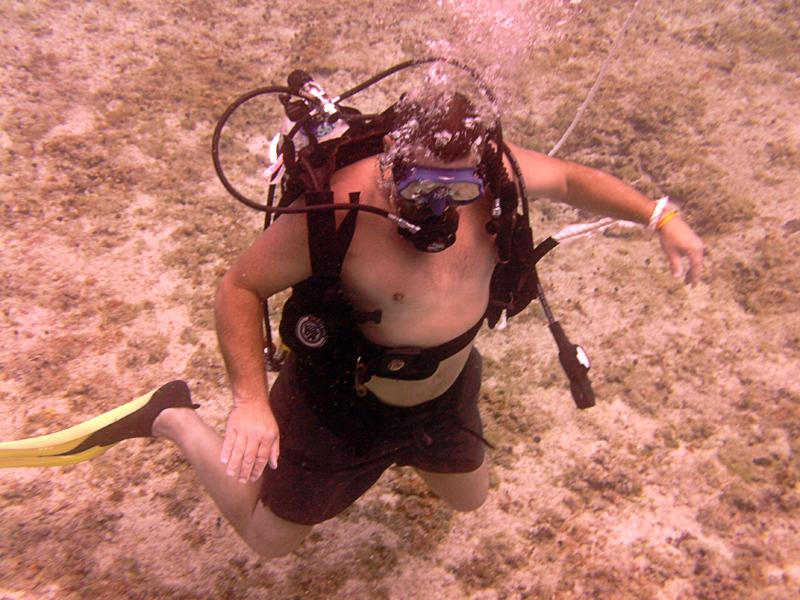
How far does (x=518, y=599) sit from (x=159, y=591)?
1.86 m

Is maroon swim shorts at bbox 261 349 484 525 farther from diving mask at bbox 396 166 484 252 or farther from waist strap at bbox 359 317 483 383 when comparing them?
diving mask at bbox 396 166 484 252

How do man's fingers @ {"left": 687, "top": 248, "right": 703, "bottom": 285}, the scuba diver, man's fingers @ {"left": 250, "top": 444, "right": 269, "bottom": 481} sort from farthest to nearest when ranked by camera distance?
man's fingers @ {"left": 687, "top": 248, "right": 703, "bottom": 285} → man's fingers @ {"left": 250, "top": 444, "right": 269, "bottom": 481} → the scuba diver

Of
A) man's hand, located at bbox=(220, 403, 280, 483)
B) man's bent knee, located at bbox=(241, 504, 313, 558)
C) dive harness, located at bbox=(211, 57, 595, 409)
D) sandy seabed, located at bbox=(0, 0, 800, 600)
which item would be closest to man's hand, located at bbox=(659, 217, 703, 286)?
dive harness, located at bbox=(211, 57, 595, 409)

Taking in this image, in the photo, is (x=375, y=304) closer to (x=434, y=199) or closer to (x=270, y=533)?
(x=434, y=199)

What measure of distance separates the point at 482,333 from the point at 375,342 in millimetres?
2023

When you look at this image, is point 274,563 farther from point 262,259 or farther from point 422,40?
point 422,40

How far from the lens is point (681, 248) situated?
7.57 ft

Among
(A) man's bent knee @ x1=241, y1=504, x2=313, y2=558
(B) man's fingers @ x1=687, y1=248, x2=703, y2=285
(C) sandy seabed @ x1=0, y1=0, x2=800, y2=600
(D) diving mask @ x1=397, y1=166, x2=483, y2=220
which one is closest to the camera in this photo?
(D) diving mask @ x1=397, y1=166, x2=483, y2=220

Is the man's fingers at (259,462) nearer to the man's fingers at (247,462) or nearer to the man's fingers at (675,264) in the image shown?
the man's fingers at (247,462)

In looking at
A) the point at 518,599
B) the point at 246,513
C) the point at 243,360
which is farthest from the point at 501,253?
the point at 518,599

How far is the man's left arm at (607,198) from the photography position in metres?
2.29

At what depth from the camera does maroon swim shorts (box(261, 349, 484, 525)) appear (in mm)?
2350

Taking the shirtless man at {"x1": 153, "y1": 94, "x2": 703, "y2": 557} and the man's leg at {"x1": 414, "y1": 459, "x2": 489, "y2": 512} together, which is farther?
the man's leg at {"x1": 414, "y1": 459, "x2": 489, "y2": 512}

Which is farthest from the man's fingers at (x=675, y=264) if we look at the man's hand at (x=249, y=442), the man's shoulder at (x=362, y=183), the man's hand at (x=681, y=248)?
the man's hand at (x=249, y=442)
